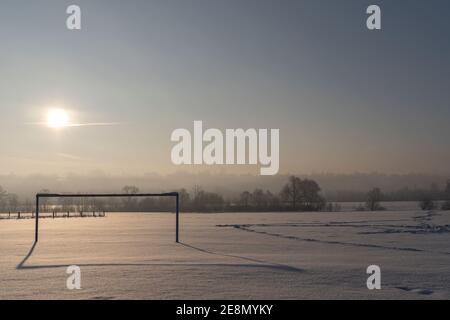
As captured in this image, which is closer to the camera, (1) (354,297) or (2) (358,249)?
(1) (354,297)

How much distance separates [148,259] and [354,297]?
232 inches

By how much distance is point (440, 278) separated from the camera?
348 inches

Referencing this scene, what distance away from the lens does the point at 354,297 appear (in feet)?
23.5

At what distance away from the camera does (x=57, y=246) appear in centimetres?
1549

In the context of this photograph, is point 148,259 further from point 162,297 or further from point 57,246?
point 57,246
